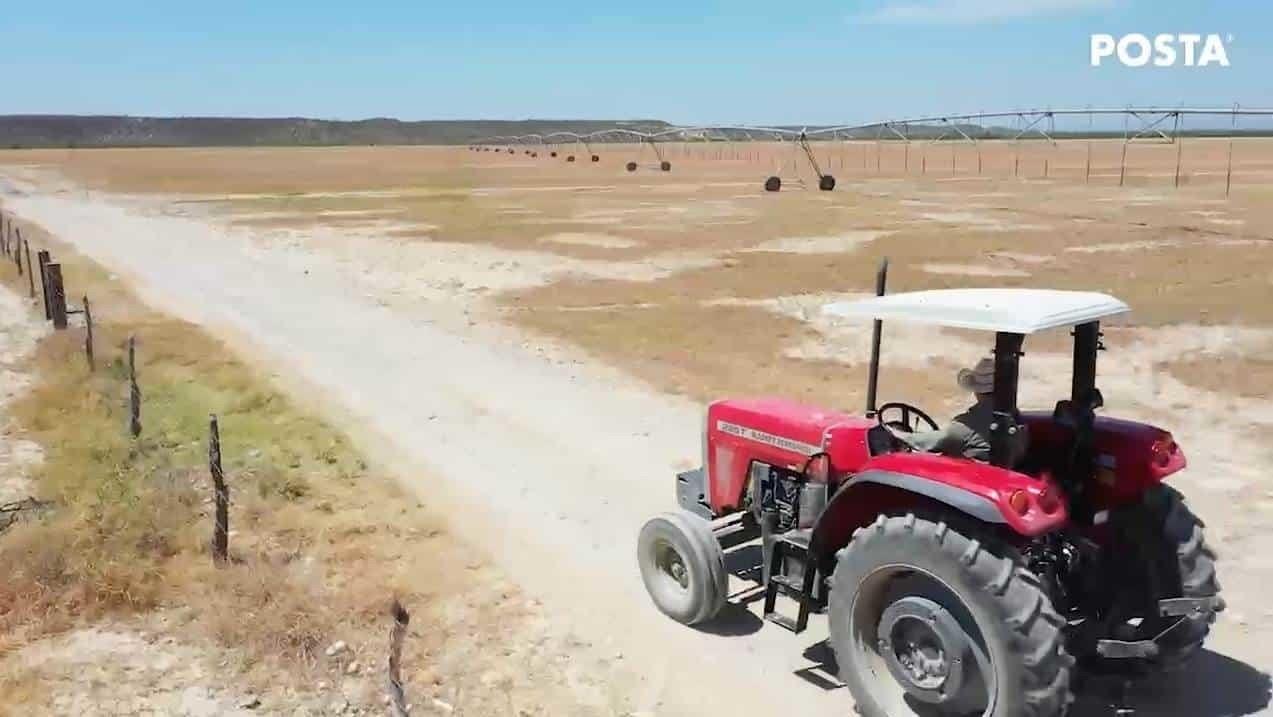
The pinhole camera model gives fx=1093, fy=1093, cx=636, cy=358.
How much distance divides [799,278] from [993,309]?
17.0m

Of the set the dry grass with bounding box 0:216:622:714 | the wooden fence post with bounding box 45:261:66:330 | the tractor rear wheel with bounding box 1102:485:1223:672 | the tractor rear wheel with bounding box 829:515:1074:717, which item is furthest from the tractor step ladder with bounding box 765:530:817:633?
the wooden fence post with bounding box 45:261:66:330

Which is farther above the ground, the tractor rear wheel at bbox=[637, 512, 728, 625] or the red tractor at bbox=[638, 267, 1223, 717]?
the red tractor at bbox=[638, 267, 1223, 717]

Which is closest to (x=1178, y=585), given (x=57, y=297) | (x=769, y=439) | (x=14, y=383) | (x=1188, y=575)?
Answer: (x=1188, y=575)

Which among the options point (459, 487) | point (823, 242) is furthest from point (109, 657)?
point (823, 242)

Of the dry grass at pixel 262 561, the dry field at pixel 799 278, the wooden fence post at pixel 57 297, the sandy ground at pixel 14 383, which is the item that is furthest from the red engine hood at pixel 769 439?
the wooden fence post at pixel 57 297

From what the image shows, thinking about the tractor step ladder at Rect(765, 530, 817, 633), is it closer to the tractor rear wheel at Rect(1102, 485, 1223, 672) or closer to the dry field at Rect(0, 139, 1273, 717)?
the dry field at Rect(0, 139, 1273, 717)

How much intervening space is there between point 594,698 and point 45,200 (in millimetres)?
51662

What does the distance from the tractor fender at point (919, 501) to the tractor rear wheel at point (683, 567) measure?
0.84 meters

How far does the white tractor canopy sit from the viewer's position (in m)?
4.70

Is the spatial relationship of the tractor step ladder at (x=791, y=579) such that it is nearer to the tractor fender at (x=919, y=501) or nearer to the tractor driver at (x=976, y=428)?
the tractor fender at (x=919, y=501)

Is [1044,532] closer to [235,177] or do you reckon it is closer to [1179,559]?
[1179,559]

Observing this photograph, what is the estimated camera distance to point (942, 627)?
187 inches

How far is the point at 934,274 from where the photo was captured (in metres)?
22.1

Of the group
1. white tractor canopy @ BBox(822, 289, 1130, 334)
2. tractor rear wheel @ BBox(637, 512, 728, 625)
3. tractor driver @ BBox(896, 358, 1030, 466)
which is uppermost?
white tractor canopy @ BBox(822, 289, 1130, 334)
